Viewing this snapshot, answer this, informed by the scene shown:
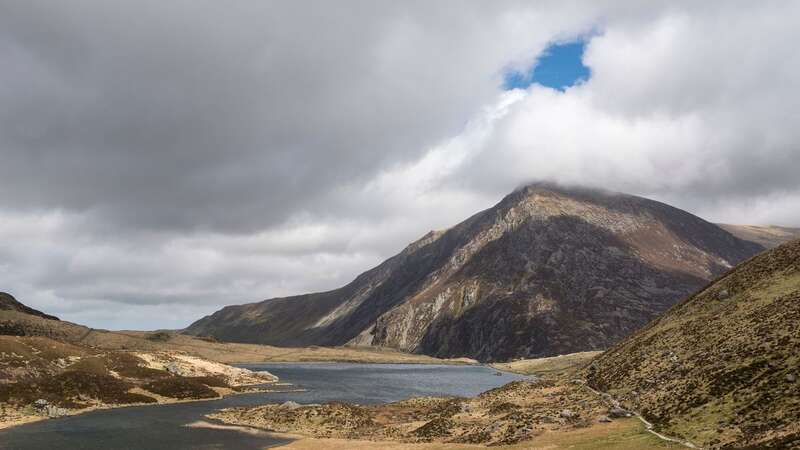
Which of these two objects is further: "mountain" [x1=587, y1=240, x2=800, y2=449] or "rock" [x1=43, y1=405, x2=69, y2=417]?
"rock" [x1=43, y1=405, x2=69, y2=417]

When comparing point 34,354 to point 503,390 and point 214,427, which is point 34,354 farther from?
point 503,390

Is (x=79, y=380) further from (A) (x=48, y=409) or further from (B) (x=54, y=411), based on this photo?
(B) (x=54, y=411)

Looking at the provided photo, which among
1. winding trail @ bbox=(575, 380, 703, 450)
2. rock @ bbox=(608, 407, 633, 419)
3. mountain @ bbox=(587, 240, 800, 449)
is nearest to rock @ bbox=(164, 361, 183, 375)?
mountain @ bbox=(587, 240, 800, 449)

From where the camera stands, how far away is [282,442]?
73938 millimetres

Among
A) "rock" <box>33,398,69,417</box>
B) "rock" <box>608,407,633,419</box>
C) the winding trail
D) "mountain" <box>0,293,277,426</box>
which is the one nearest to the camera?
the winding trail

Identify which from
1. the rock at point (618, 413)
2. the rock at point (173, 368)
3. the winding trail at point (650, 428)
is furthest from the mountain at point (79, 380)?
the winding trail at point (650, 428)

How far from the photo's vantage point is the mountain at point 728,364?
4234 centimetres

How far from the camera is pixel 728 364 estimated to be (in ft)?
177

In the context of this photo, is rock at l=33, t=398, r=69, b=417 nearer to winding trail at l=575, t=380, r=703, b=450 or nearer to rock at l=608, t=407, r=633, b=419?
winding trail at l=575, t=380, r=703, b=450

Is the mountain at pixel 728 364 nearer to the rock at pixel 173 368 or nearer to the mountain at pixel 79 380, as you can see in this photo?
the mountain at pixel 79 380

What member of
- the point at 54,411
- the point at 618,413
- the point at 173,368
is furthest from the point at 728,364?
the point at 173,368

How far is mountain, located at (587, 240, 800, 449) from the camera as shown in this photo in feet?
139

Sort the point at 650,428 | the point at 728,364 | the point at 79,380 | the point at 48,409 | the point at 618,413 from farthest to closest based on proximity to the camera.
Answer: the point at 79,380, the point at 48,409, the point at 618,413, the point at 728,364, the point at 650,428

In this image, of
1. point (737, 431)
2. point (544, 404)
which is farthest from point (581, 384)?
point (737, 431)
